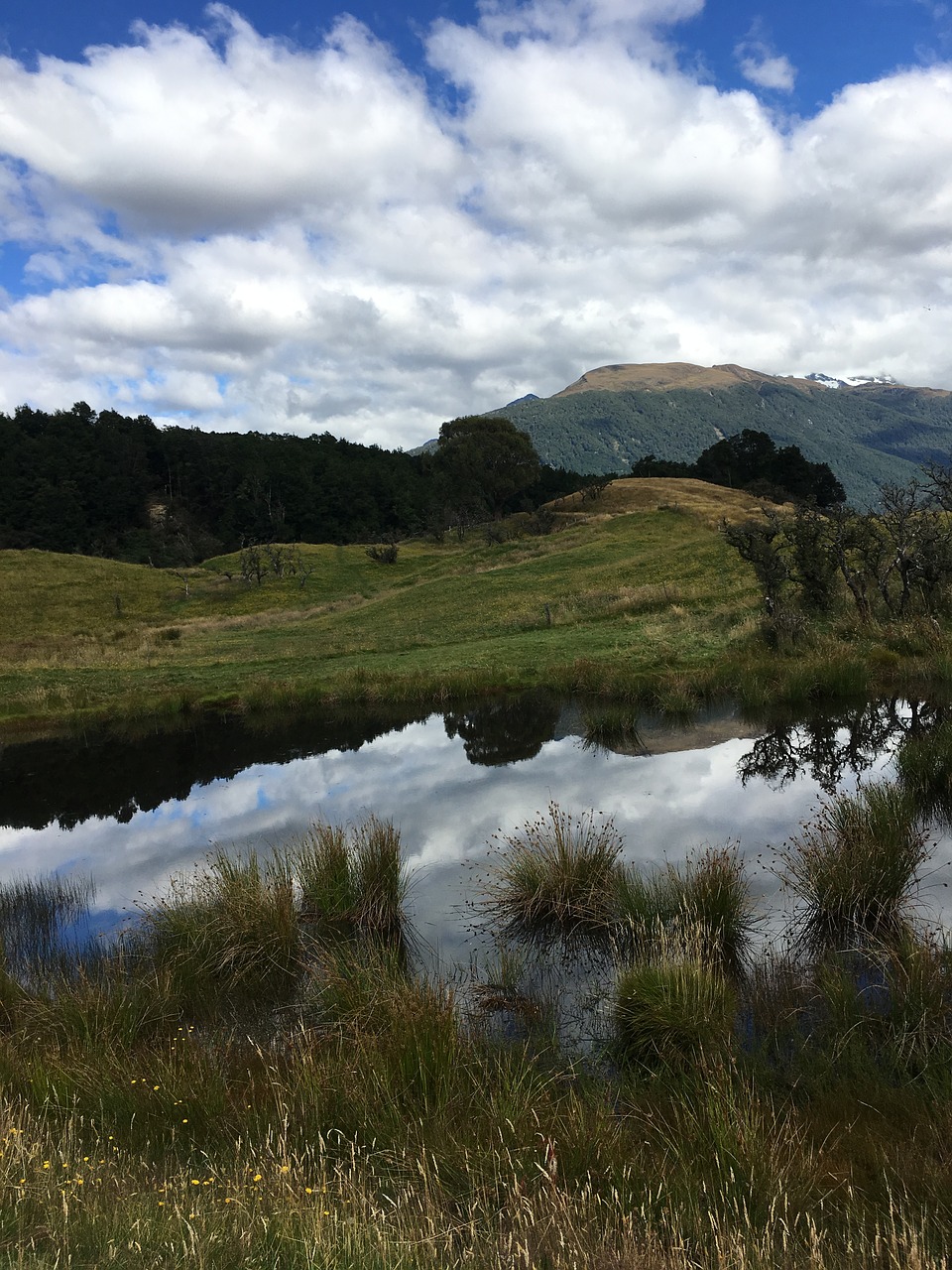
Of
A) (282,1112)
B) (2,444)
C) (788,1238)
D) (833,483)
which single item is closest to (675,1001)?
(788,1238)

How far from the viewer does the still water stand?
1143 centimetres

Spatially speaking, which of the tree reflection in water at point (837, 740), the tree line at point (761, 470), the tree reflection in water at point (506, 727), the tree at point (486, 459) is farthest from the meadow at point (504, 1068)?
the tree at point (486, 459)

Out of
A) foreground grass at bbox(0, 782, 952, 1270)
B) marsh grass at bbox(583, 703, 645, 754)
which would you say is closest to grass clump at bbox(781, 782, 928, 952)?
foreground grass at bbox(0, 782, 952, 1270)

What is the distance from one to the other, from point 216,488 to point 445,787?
102 metres

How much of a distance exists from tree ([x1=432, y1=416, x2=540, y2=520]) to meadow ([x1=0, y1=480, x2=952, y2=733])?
1641 cm

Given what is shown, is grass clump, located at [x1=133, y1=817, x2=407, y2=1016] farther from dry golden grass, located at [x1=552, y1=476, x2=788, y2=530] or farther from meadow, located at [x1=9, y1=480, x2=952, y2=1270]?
dry golden grass, located at [x1=552, y1=476, x2=788, y2=530]

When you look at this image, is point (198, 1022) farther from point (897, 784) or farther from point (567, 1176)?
point (897, 784)

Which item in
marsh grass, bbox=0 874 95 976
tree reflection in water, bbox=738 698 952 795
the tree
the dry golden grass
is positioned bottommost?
tree reflection in water, bbox=738 698 952 795

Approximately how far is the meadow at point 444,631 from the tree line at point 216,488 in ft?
64.9

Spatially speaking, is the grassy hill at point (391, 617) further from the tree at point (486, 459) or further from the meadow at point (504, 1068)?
the meadow at point (504, 1068)

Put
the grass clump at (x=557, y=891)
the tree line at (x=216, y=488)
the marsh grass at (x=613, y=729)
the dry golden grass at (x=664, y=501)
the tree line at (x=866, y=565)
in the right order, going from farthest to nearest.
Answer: the tree line at (x=216, y=488)
the dry golden grass at (x=664, y=501)
the tree line at (x=866, y=565)
the marsh grass at (x=613, y=729)
the grass clump at (x=557, y=891)

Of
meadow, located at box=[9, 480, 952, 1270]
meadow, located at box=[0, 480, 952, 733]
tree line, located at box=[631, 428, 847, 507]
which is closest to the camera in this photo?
meadow, located at box=[9, 480, 952, 1270]

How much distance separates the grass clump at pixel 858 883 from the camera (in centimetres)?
805

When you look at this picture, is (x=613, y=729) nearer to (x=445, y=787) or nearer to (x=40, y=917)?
(x=445, y=787)
